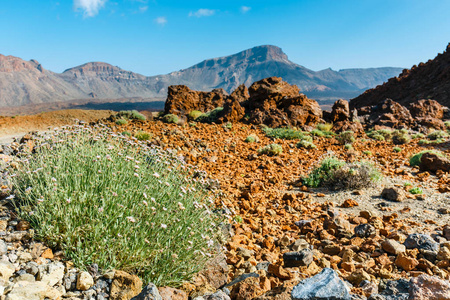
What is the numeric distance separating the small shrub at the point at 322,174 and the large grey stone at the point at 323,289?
16.1 ft

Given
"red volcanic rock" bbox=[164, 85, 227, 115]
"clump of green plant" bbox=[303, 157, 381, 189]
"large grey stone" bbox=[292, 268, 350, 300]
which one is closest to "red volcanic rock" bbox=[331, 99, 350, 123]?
"red volcanic rock" bbox=[164, 85, 227, 115]

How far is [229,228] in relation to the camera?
4.22m

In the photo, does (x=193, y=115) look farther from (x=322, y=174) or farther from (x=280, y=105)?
(x=322, y=174)

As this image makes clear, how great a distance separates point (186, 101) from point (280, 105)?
5669 millimetres

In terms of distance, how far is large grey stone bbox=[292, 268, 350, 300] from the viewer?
217cm

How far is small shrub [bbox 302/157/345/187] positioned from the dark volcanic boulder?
8023mm

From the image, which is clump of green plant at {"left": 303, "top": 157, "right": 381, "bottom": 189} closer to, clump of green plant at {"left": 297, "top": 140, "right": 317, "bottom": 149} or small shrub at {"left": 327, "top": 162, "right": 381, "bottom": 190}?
small shrub at {"left": 327, "top": 162, "right": 381, "bottom": 190}

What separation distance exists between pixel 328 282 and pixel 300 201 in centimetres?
385

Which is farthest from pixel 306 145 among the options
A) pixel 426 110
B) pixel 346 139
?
pixel 426 110

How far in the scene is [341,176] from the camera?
22.6 ft

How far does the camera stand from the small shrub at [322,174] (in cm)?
708

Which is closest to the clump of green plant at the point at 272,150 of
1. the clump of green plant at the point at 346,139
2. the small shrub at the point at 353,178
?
the small shrub at the point at 353,178

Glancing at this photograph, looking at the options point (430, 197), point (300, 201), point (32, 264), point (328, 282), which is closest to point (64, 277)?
point (32, 264)

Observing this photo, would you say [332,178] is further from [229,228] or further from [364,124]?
[364,124]
